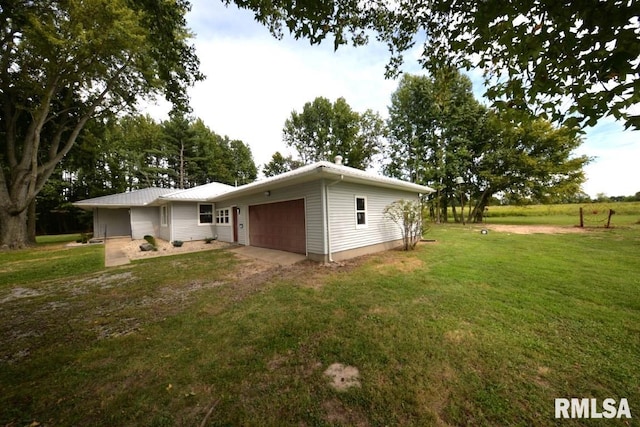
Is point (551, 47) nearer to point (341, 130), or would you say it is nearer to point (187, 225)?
point (187, 225)

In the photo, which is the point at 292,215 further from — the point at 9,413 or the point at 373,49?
the point at 9,413

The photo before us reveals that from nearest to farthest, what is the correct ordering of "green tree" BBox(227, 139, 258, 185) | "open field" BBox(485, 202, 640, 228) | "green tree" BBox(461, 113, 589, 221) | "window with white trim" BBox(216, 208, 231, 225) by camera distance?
"window with white trim" BBox(216, 208, 231, 225)
"green tree" BBox(461, 113, 589, 221)
"open field" BBox(485, 202, 640, 228)
"green tree" BBox(227, 139, 258, 185)

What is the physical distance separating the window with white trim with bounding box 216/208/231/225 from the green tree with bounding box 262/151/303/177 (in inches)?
592

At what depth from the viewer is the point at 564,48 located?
1882mm

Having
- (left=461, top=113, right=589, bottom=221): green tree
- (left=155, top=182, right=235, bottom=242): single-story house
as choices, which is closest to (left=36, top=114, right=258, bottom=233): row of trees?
(left=155, top=182, right=235, bottom=242): single-story house

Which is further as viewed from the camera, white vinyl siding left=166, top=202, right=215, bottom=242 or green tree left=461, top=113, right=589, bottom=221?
green tree left=461, top=113, right=589, bottom=221

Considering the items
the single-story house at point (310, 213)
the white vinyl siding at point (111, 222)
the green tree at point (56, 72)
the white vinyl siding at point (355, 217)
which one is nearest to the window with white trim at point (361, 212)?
the single-story house at point (310, 213)

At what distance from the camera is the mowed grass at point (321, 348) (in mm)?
1833

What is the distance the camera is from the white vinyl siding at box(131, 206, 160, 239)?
15.0m

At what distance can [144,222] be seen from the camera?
15.4 metres

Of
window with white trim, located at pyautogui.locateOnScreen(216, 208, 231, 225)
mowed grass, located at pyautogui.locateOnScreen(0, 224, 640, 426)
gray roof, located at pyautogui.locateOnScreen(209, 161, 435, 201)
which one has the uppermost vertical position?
gray roof, located at pyautogui.locateOnScreen(209, 161, 435, 201)

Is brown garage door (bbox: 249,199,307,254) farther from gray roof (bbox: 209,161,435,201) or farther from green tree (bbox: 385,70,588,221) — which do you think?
green tree (bbox: 385,70,588,221)

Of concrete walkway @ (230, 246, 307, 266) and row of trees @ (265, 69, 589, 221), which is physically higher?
row of trees @ (265, 69, 589, 221)

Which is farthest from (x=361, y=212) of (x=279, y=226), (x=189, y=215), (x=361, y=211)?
(x=189, y=215)
